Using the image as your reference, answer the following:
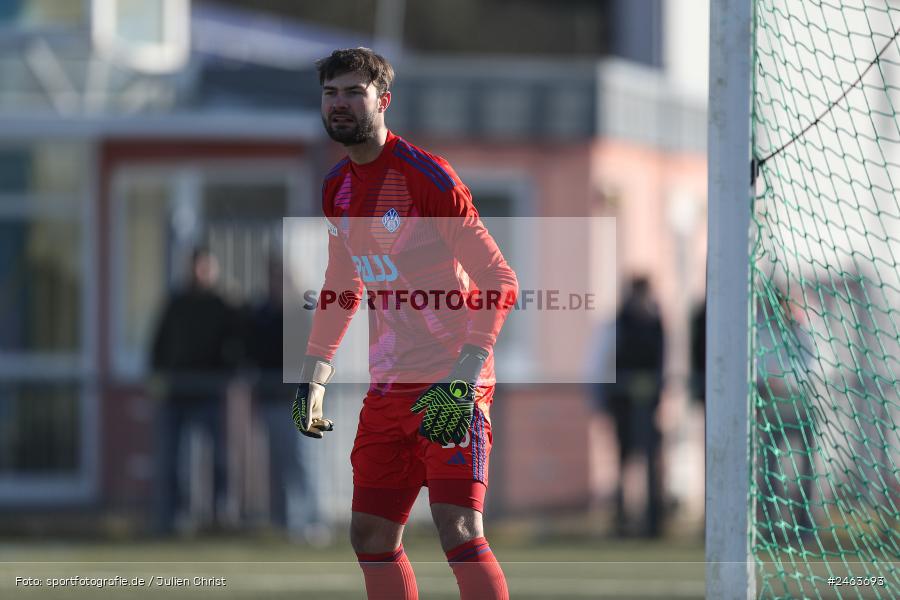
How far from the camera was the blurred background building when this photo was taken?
13.3 m

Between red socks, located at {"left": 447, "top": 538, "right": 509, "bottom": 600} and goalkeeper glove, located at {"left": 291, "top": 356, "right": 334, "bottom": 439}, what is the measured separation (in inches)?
22.6

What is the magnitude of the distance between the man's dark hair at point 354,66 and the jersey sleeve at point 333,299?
0.55 metres

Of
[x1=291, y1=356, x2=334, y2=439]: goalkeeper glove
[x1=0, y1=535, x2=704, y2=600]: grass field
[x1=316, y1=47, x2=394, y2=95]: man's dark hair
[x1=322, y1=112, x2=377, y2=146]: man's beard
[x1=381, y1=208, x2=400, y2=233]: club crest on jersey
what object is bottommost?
[x1=0, y1=535, x2=704, y2=600]: grass field

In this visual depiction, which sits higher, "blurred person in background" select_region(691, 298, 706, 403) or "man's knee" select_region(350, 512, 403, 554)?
"blurred person in background" select_region(691, 298, 706, 403)

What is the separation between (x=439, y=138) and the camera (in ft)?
44.3

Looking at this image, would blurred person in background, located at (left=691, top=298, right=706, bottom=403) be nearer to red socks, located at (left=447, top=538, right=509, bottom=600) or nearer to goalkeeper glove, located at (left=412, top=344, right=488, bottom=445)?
red socks, located at (left=447, top=538, right=509, bottom=600)

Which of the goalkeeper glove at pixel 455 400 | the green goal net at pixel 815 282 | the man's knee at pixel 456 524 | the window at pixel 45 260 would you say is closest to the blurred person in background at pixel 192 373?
the window at pixel 45 260

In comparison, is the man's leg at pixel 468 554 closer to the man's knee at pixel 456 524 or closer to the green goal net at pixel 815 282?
the man's knee at pixel 456 524

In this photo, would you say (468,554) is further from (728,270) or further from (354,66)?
(354,66)

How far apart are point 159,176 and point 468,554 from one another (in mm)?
9598

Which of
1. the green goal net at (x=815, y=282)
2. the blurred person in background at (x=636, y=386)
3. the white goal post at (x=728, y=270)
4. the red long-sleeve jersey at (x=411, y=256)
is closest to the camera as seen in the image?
the red long-sleeve jersey at (x=411, y=256)

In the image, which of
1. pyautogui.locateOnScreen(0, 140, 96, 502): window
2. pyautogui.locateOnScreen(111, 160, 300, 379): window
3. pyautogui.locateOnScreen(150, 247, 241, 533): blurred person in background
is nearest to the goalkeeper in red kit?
pyautogui.locateOnScreen(150, 247, 241, 533): blurred person in background

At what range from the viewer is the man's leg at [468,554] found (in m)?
4.83

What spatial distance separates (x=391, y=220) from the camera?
493cm
